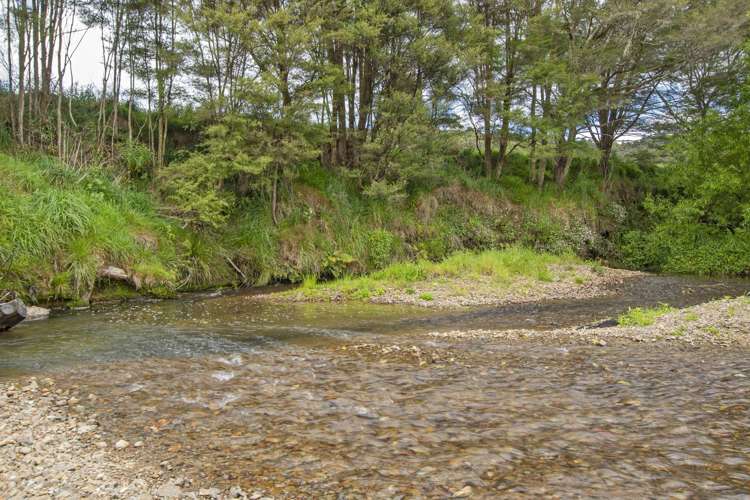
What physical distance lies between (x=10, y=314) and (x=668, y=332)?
10560 mm

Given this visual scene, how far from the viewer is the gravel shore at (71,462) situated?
10.2ft

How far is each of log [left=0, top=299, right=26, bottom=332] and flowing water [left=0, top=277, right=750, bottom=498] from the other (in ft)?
0.78

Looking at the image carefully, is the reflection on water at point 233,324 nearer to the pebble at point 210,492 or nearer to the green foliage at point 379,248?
the pebble at point 210,492

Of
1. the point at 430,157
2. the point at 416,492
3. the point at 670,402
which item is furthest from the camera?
the point at 430,157

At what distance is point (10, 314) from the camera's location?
766 cm

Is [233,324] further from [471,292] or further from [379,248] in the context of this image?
[379,248]

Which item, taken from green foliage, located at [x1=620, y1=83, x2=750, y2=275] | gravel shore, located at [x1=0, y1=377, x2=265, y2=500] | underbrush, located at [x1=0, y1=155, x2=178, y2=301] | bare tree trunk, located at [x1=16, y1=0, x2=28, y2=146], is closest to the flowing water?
gravel shore, located at [x1=0, y1=377, x2=265, y2=500]

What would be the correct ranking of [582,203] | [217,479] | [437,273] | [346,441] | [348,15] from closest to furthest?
[217,479], [346,441], [437,273], [348,15], [582,203]

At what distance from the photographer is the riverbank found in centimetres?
1207

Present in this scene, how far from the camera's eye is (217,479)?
3.28 metres

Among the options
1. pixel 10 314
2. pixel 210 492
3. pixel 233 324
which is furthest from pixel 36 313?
pixel 210 492

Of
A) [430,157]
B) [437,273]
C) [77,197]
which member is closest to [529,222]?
[430,157]

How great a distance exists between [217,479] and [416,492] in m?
1.38

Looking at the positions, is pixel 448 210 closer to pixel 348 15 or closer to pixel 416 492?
pixel 348 15
